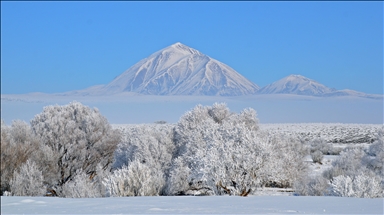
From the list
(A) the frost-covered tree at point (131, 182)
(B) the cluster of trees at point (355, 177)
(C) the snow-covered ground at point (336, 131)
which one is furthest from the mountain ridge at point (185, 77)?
(A) the frost-covered tree at point (131, 182)

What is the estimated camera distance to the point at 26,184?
18.5 meters

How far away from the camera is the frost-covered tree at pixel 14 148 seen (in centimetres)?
1959

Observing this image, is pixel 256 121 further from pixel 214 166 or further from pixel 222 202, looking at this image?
pixel 222 202

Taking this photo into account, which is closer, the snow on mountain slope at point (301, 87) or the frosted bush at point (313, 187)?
the frosted bush at point (313, 187)

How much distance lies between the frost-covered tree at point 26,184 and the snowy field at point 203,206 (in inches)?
258

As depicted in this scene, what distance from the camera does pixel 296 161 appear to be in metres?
23.4

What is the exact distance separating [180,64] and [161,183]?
26454mm

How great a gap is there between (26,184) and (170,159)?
289 inches

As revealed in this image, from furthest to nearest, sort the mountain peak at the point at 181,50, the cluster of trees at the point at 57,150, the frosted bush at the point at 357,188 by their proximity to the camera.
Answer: the mountain peak at the point at 181,50 → the cluster of trees at the point at 57,150 → the frosted bush at the point at 357,188

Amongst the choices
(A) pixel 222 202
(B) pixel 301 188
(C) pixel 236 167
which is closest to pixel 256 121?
(B) pixel 301 188

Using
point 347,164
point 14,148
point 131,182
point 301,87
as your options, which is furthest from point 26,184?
point 301,87

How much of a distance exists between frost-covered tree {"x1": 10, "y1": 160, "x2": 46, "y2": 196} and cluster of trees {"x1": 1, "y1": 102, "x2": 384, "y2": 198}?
4cm

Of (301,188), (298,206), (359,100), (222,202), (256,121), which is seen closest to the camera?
(298,206)

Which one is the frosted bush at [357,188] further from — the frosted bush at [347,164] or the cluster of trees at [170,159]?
the frosted bush at [347,164]
